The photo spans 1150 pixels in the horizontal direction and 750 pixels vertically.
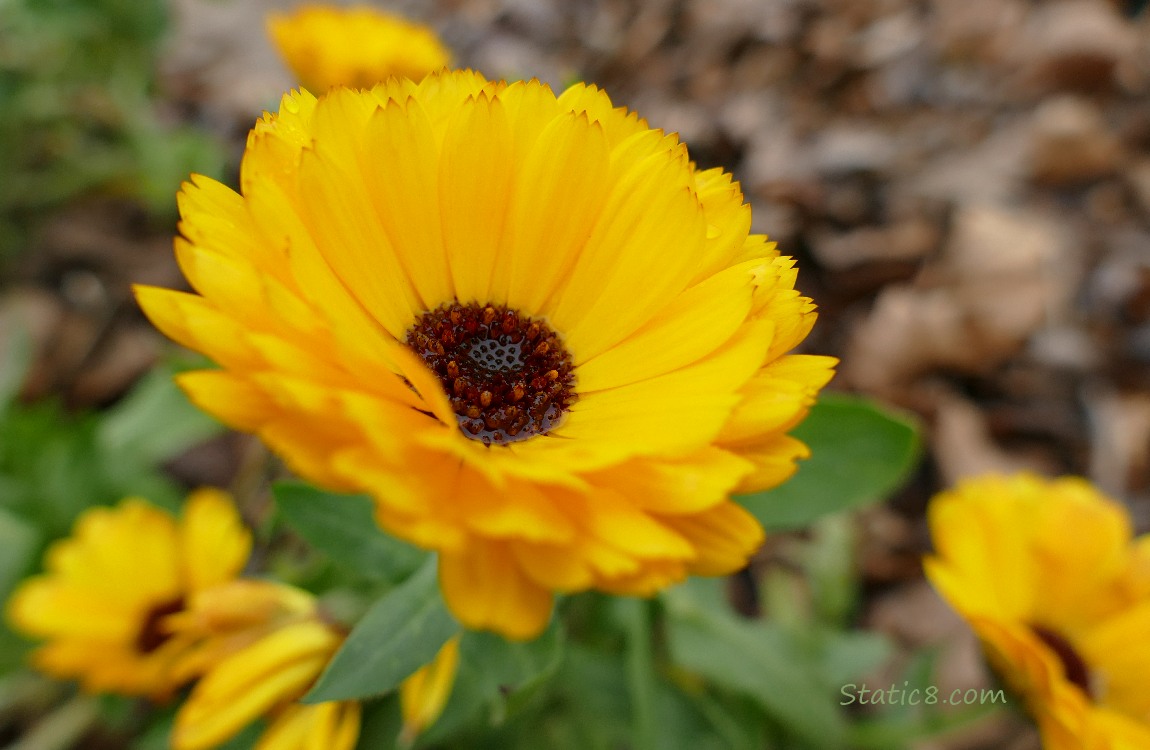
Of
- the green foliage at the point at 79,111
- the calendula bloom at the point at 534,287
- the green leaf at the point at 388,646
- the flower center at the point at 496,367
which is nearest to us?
the calendula bloom at the point at 534,287

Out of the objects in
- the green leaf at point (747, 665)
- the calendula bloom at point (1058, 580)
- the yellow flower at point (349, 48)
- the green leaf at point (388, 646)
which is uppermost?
the yellow flower at point (349, 48)

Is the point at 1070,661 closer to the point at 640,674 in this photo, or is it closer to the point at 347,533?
the point at 640,674

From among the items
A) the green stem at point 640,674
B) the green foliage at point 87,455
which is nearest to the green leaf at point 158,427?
the green foliage at point 87,455

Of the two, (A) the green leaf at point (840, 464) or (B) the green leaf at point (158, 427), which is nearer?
(A) the green leaf at point (840, 464)

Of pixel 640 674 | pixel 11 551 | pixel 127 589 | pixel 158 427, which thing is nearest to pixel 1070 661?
pixel 640 674

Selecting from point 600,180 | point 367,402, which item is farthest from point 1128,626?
point 367,402

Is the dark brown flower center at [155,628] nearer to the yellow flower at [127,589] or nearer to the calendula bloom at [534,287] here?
the yellow flower at [127,589]
